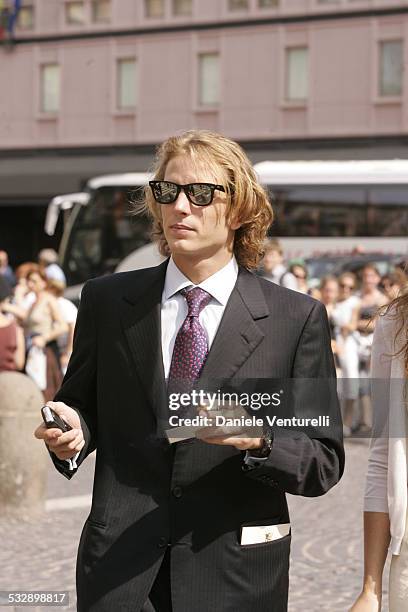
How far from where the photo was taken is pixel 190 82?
123 feet

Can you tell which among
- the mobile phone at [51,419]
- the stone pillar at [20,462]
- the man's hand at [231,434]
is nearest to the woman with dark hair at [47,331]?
the stone pillar at [20,462]

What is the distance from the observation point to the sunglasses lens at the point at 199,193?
304cm

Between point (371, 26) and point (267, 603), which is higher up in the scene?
point (371, 26)

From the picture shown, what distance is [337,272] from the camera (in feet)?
68.0

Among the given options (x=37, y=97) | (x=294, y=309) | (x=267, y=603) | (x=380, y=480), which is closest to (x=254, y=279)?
(x=294, y=309)

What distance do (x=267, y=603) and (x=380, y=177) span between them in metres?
20.6

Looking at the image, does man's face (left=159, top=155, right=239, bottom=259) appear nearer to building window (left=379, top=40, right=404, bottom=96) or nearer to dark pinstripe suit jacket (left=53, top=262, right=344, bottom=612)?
dark pinstripe suit jacket (left=53, top=262, right=344, bottom=612)

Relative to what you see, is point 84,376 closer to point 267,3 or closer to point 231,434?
point 231,434

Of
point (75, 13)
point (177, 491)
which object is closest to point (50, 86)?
point (75, 13)

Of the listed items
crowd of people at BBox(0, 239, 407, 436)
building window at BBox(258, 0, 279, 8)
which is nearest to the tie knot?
crowd of people at BBox(0, 239, 407, 436)

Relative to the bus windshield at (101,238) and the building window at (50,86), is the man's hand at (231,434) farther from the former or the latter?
the building window at (50,86)

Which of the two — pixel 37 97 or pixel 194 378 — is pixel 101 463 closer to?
pixel 194 378

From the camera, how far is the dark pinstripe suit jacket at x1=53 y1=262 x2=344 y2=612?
2969 mm

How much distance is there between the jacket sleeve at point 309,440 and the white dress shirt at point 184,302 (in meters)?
A: 0.21
